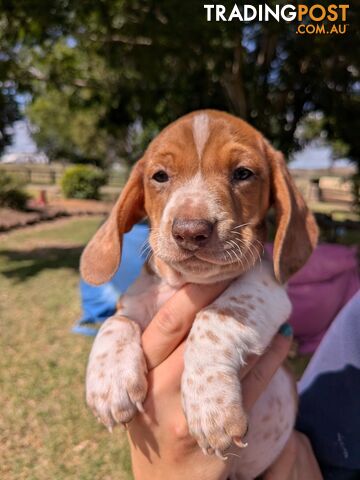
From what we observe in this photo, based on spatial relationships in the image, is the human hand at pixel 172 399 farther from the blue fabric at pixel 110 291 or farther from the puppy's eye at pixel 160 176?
the blue fabric at pixel 110 291

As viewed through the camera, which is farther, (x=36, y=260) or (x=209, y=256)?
(x=36, y=260)

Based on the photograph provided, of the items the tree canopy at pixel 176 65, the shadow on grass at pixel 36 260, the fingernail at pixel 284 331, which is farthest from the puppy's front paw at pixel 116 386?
the shadow on grass at pixel 36 260

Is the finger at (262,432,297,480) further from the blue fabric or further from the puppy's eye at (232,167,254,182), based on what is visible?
the blue fabric

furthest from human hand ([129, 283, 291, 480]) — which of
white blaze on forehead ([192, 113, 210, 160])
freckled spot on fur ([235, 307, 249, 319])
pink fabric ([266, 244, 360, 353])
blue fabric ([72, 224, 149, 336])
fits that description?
pink fabric ([266, 244, 360, 353])

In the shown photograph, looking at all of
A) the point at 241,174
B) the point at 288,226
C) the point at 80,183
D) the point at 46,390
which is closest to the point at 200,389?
the point at 288,226

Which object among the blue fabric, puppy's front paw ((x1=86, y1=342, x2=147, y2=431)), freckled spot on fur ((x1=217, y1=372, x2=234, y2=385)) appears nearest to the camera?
freckled spot on fur ((x1=217, y1=372, x2=234, y2=385))

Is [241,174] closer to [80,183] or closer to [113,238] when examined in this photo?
[113,238]

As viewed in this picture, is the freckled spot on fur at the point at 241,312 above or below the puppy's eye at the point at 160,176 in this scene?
below
